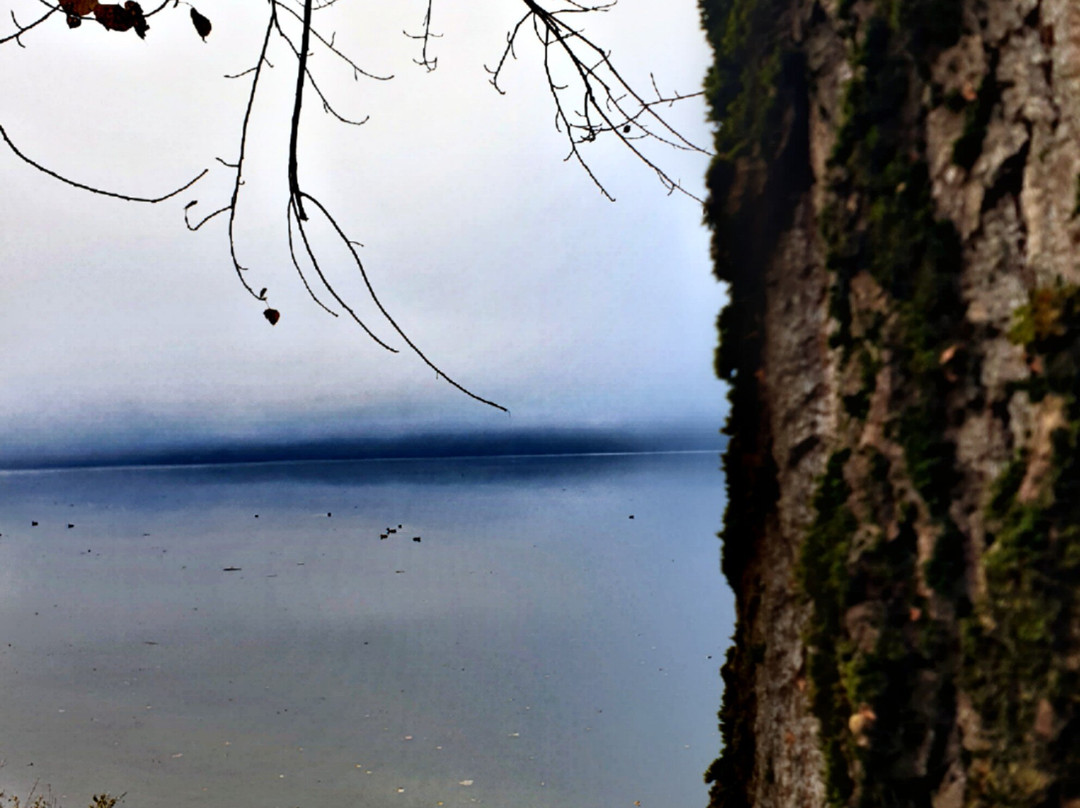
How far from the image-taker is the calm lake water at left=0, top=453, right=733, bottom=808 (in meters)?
12.6

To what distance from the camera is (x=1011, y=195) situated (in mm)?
809

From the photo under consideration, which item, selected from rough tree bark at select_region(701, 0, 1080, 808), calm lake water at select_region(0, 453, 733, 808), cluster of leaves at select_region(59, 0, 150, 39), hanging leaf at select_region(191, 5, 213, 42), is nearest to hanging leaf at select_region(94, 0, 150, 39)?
cluster of leaves at select_region(59, 0, 150, 39)

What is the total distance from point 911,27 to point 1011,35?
116 mm

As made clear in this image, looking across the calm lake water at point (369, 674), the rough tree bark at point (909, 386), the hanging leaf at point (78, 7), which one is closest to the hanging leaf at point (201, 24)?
the hanging leaf at point (78, 7)

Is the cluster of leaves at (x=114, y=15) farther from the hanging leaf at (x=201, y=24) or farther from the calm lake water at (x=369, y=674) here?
the calm lake water at (x=369, y=674)

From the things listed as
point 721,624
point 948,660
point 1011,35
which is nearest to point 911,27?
point 1011,35

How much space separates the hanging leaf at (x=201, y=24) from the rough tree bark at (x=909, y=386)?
5.24 ft

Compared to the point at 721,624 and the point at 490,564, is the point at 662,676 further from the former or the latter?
the point at 490,564

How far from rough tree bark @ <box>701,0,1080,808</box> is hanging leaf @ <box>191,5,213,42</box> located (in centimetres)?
160

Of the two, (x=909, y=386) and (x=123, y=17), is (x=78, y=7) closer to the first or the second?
(x=123, y=17)

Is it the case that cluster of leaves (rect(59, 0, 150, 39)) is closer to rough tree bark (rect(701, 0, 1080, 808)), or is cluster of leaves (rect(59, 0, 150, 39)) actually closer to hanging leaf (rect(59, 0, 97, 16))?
hanging leaf (rect(59, 0, 97, 16))

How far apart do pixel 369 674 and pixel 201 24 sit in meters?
17.8

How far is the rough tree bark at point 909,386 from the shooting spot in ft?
2.55

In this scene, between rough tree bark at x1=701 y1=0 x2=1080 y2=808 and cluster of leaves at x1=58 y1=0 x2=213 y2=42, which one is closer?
rough tree bark at x1=701 y1=0 x2=1080 y2=808
